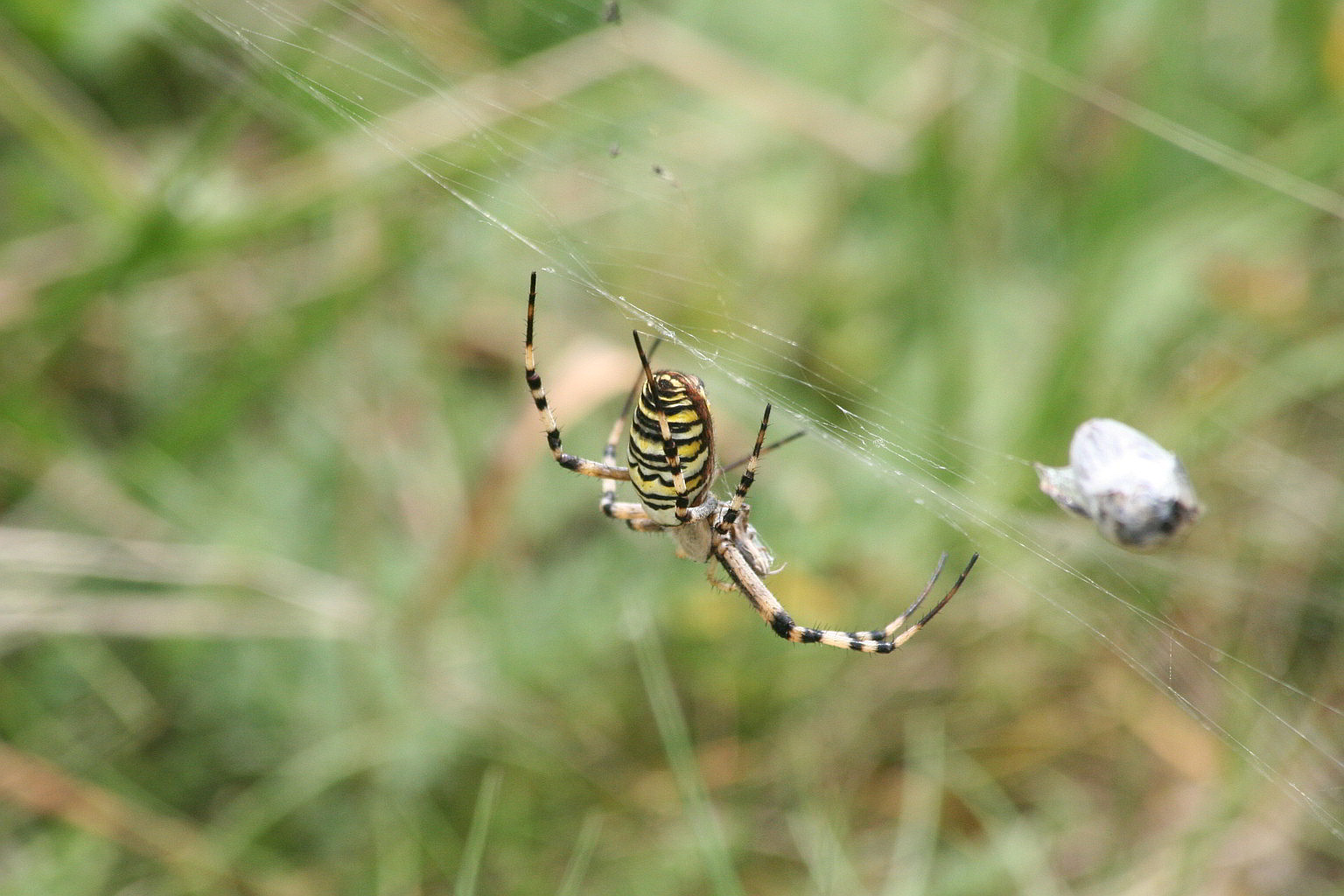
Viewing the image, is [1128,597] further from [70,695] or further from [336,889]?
[70,695]

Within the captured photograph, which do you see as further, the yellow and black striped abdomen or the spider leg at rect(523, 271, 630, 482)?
the spider leg at rect(523, 271, 630, 482)

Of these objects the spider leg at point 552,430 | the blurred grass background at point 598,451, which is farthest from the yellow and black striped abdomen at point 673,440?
the blurred grass background at point 598,451

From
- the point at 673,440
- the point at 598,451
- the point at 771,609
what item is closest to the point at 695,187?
the point at 598,451

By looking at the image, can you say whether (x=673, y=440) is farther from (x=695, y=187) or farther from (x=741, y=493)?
(x=695, y=187)

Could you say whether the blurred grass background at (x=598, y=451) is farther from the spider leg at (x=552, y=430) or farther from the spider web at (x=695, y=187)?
the spider leg at (x=552, y=430)

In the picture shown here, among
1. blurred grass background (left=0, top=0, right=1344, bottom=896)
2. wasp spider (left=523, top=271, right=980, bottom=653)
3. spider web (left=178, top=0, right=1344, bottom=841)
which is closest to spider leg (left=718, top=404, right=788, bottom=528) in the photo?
wasp spider (left=523, top=271, right=980, bottom=653)

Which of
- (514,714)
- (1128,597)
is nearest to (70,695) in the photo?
(514,714)

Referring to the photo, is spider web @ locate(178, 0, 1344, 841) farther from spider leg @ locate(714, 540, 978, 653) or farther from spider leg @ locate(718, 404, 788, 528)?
spider leg @ locate(714, 540, 978, 653)
